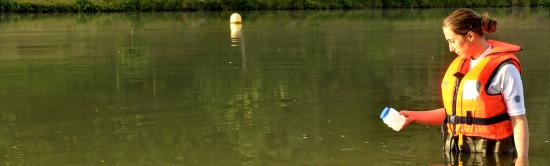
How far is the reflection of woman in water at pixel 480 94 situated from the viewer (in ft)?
17.6

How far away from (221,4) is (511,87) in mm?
61653

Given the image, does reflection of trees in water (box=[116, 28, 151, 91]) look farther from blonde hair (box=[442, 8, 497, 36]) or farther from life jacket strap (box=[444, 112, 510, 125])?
blonde hair (box=[442, 8, 497, 36])

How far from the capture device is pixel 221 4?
66.4 metres

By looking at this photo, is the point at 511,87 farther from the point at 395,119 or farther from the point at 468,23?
the point at 395,119

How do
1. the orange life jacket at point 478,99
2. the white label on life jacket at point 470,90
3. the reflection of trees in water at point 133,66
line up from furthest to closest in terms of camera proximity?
the reflection of trees in water at point 133,66 < the white label on life jacket at point 470,90 < the orange life jacket at point 478,99

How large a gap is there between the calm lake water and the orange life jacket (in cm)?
45

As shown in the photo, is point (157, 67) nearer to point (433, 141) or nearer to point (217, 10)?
point (433, 141)

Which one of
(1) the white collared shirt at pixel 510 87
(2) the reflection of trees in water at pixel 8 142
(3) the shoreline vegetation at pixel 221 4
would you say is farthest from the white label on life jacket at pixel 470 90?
(3) the shoreline vegetation at pixel 221 4

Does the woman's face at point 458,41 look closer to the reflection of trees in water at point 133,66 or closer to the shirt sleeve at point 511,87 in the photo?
the shirt sleeve at point 511,87

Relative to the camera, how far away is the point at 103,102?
1144 centimetres

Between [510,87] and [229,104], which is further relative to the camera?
[229,104]

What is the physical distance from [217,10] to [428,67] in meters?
50.3

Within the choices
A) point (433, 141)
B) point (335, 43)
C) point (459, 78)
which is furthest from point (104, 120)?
point (335, 43)

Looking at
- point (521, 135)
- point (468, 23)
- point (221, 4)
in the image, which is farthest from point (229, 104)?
point (221, 4)
